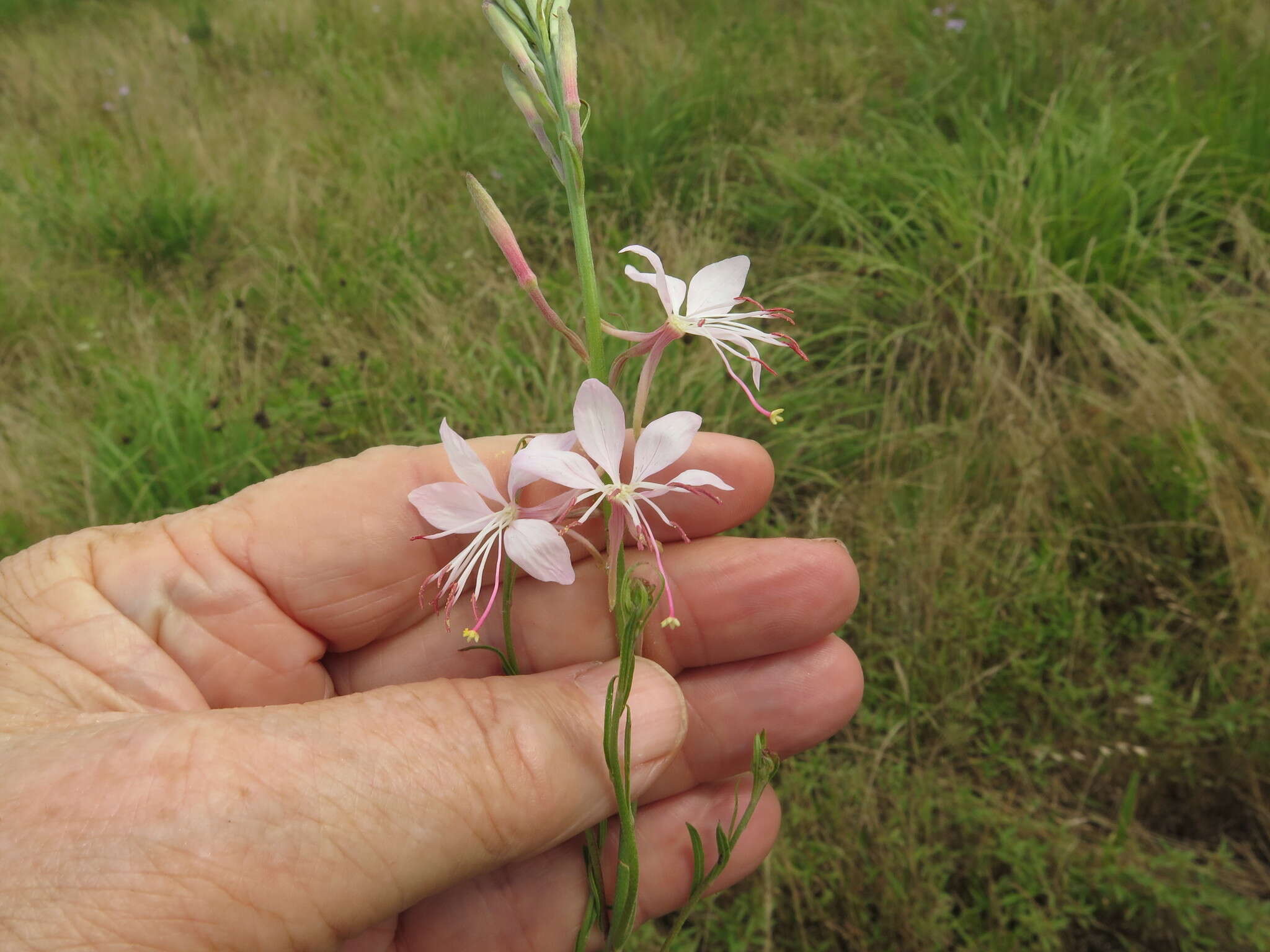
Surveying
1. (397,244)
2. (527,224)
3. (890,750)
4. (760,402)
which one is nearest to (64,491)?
(397,244)

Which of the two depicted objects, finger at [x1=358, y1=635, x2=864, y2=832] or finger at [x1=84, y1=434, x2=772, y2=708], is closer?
finger at [x1=84, y1=434, x2=772, y2=708]

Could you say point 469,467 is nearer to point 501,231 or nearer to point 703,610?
point 501,231

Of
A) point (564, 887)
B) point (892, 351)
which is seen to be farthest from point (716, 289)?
point (892, 351)

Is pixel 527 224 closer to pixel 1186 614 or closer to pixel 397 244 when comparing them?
pixel 397 244

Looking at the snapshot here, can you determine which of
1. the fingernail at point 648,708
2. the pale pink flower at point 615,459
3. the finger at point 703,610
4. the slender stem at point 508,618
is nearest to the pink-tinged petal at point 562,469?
the pale pink flower at point 615,459

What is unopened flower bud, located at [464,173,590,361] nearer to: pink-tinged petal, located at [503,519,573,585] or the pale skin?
pink-tinged petal, located at [503,519,573,585]

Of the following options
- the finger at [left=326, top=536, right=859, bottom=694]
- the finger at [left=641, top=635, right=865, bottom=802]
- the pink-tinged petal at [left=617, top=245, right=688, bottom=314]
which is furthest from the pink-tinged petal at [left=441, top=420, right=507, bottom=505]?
the finger at [left=641, top=635, right=865, bottom=802]

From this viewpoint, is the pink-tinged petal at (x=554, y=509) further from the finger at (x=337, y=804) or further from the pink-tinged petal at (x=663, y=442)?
the finger at (x=337, y=804)
